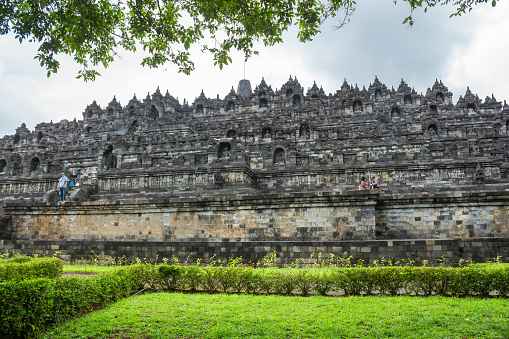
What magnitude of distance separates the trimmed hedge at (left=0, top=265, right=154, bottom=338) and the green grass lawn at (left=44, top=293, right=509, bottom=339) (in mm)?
259

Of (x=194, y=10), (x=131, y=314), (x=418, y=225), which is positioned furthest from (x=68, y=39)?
(x=418, y=225)

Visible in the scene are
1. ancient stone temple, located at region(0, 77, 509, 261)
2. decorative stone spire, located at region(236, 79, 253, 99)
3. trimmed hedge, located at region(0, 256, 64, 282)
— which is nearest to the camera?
trimmed hedge, located at region(0, 256, 64, 282)

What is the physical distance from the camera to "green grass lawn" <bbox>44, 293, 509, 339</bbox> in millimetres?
5207

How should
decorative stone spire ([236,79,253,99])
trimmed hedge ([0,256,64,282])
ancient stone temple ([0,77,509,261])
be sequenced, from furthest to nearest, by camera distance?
decorative stone spire ([236,79,253,99]), ancient stone temple ([0,77,509,261]), trimmed hedge ([0,256,64,282])

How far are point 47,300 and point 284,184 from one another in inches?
700

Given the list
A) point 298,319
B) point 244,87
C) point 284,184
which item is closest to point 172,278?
point 298,319

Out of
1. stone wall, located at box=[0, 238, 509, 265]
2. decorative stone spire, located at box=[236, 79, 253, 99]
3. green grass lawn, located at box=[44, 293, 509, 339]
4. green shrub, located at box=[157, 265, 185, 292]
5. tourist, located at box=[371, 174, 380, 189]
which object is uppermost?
decorative stone spire, located at box=[236, 79, 253, 99]

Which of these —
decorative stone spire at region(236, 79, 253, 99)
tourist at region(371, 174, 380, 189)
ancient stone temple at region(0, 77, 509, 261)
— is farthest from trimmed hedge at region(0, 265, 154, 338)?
decorative stone spire at region(236, 79, 253, 99)

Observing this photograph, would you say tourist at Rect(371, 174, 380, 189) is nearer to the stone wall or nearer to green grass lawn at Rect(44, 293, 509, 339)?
the stone wall

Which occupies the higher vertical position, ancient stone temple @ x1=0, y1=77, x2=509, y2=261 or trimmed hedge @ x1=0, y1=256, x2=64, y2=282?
ancient stone temple @ x1=0, y1=77, x2=509, y2=261

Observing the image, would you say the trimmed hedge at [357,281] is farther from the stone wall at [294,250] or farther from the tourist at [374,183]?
the tourist at [374,183]

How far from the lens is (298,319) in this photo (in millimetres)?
5789

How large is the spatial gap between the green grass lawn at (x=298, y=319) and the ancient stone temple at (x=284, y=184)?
362 cm

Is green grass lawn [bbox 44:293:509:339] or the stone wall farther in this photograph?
the stone wall
